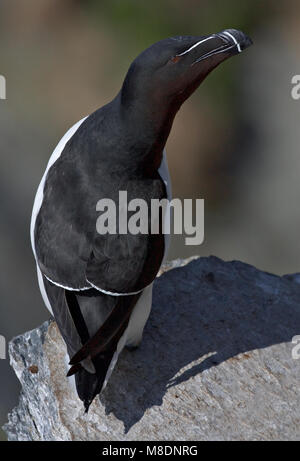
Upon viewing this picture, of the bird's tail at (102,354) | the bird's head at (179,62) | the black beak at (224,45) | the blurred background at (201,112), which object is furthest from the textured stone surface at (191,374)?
the blurred background at (201,112)

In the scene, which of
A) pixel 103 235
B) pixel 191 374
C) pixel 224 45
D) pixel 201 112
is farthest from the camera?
pixel 201 112

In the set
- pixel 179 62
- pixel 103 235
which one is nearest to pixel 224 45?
pixel 179 62

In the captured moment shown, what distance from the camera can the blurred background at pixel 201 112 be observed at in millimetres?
7051

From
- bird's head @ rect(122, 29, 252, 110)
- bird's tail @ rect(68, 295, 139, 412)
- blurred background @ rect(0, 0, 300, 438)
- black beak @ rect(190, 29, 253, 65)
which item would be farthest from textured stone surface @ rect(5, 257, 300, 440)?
blurred background @ rect(0, 0, 300, 438)

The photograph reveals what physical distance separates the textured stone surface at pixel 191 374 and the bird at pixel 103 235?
0.23 metres

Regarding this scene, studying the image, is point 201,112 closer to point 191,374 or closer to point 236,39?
point 191,374

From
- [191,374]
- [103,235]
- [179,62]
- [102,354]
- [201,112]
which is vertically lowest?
[191,374]

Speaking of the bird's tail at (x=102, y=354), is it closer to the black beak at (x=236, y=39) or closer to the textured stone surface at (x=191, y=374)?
the textured stone surface at (x=191, y=374)

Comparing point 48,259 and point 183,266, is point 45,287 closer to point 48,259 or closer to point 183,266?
point 48,259

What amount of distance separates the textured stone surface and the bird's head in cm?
114

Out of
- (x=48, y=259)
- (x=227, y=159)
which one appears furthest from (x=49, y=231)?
(x=227, y=159)

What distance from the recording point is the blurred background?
278 inches

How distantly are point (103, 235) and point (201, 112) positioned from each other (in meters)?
4.15

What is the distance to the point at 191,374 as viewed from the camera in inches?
140
